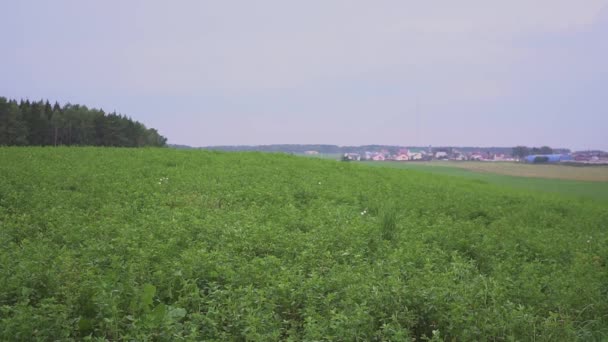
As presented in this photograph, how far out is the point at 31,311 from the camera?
4.01 metres

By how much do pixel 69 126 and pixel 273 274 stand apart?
5663cm

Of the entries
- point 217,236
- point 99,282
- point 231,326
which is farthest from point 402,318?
point 217,236

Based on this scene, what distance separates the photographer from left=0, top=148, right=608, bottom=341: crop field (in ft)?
14.5

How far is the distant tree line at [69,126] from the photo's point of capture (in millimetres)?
50906

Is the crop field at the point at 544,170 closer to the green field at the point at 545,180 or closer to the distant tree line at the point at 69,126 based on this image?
the green field at the point at 545,180

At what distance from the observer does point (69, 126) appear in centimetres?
5475

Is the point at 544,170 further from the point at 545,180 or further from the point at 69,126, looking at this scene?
the point at 69,126

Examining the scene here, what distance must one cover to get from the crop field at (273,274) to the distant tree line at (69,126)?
44018 mm

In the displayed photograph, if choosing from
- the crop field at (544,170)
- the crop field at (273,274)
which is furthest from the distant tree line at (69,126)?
the crop field at (273,274)

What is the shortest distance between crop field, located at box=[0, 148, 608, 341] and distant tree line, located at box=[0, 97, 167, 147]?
44018mm

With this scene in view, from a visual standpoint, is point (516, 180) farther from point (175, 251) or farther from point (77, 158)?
point (175, 251)

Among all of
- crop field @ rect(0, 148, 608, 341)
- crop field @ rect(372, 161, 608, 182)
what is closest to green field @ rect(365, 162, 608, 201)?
crop field @ rect(372, 161, 608, 182)

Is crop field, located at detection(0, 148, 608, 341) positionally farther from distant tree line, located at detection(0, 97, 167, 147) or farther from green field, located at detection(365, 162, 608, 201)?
distant tree line, located at detection(0, 97, 167, 147)

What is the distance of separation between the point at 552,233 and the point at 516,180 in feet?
73.1
